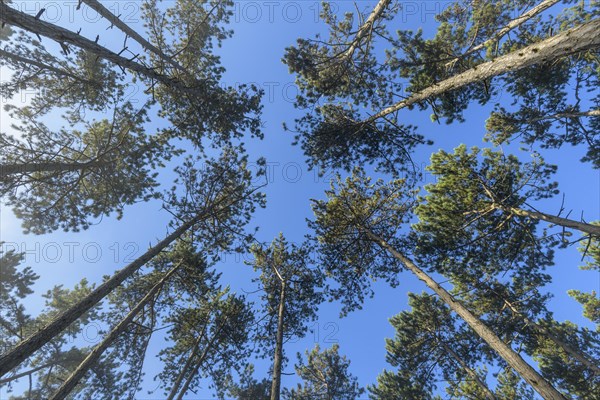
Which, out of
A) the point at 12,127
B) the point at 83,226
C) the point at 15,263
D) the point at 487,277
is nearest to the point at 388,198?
the point at 487,277

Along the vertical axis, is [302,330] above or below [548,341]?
below

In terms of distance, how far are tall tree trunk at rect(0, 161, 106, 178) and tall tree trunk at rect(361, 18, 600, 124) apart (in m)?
11.9

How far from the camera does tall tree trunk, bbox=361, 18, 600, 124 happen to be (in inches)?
172

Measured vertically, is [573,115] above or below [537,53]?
above

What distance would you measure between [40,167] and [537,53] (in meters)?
13.8

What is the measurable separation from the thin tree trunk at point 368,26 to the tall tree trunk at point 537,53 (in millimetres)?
2990

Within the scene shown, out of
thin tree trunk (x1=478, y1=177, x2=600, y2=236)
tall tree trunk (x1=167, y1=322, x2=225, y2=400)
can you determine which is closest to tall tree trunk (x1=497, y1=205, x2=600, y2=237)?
thin tree trunk (x1=478, y1=177, x2=600, y2=236)

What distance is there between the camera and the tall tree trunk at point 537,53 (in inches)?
172

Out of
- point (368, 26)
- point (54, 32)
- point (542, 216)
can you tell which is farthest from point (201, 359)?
point (368, 26)

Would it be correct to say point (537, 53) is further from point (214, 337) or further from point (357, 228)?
point (214, 337)

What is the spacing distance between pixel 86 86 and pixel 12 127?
262 cm

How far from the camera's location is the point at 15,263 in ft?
48.0

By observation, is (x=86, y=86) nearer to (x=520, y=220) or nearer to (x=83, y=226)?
(x=83, y=226)

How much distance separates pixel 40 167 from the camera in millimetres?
8547
